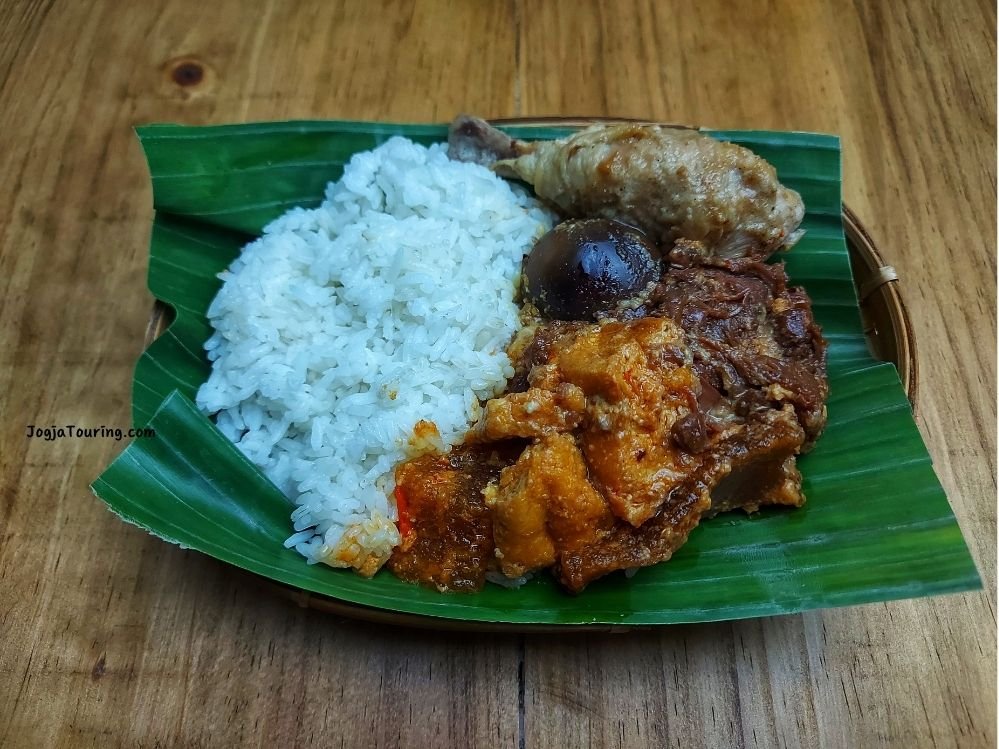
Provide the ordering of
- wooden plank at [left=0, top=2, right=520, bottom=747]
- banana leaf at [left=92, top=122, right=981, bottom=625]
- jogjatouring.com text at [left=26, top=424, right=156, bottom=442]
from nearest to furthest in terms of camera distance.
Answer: banana leaf at [left=92, top=122, right=981, bottom=625] → wooden plank at [left=0, top=2, right=520, bottom=747] → jogjatouring.com text at [left=26, top=424, right=156, bottom=442]

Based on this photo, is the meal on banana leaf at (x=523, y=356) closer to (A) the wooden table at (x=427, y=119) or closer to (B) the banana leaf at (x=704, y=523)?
(B) the banana leaf at (x=704, y=523)

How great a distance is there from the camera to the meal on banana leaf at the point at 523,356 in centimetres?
238

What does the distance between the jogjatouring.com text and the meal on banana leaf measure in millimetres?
572

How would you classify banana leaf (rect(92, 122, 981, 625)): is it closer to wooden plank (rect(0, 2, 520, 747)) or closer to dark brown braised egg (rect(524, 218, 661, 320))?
wooden plank (rect(0, 2, 520, 747))

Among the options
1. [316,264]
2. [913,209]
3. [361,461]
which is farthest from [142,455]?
[913,209]

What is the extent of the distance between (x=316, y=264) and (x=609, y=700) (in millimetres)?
2096

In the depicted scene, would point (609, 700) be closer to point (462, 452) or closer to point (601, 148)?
point (462, 452)

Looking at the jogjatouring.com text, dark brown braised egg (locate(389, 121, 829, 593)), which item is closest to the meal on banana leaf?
dark brown braised egg (locate(389, 121, 829, 593))

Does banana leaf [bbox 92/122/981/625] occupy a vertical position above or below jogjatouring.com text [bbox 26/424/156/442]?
above

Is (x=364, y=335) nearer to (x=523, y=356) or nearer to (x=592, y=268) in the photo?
(x=523, y=356)

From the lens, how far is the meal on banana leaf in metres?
2.38

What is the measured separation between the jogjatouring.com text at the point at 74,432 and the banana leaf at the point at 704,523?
502mm

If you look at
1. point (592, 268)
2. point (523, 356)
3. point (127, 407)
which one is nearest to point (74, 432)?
point (127, 407)

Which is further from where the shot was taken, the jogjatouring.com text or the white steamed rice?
the jogjatouring.com text
